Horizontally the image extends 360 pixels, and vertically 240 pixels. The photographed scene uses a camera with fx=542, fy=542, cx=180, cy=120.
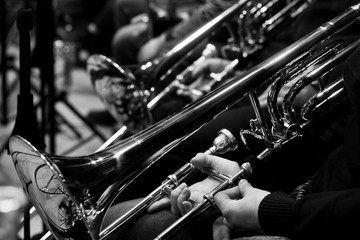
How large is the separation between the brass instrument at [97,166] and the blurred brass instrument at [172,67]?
1.81ft

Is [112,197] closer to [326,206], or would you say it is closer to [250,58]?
[326,206]

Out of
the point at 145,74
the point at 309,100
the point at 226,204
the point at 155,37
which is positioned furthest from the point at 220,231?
the point at 155,37

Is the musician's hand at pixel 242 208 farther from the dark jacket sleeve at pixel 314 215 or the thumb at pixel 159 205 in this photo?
the thumb at pixel 159 205

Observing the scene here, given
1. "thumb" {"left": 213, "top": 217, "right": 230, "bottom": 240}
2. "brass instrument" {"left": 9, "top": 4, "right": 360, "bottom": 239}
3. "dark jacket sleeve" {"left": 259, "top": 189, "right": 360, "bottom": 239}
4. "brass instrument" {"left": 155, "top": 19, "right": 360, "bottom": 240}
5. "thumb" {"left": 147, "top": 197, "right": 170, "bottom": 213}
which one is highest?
"brass instrument" {"left": 9, "top": 4, "right": 360, "bottom": 239}

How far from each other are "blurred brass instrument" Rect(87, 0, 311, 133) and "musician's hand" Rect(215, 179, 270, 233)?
0.62 meters

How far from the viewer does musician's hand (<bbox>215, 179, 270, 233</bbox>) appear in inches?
32.2

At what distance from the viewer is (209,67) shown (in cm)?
158

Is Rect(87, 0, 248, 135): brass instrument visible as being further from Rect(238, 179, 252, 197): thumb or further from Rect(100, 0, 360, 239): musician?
Rect(238, 179, 252, 197): thumb

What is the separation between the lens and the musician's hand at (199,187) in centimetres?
91

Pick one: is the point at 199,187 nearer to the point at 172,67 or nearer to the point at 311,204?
the point at 311,204

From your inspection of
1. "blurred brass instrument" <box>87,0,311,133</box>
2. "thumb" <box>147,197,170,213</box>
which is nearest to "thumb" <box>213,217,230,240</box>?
"thumb" <box>147,197,170,213</box>

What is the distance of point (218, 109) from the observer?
0.92 m

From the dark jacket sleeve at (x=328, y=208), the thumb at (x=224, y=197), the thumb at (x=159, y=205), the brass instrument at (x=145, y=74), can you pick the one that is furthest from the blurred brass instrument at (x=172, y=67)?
the dark jacket sleeve at (x=328, y=208)

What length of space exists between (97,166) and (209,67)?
2.59 ft
